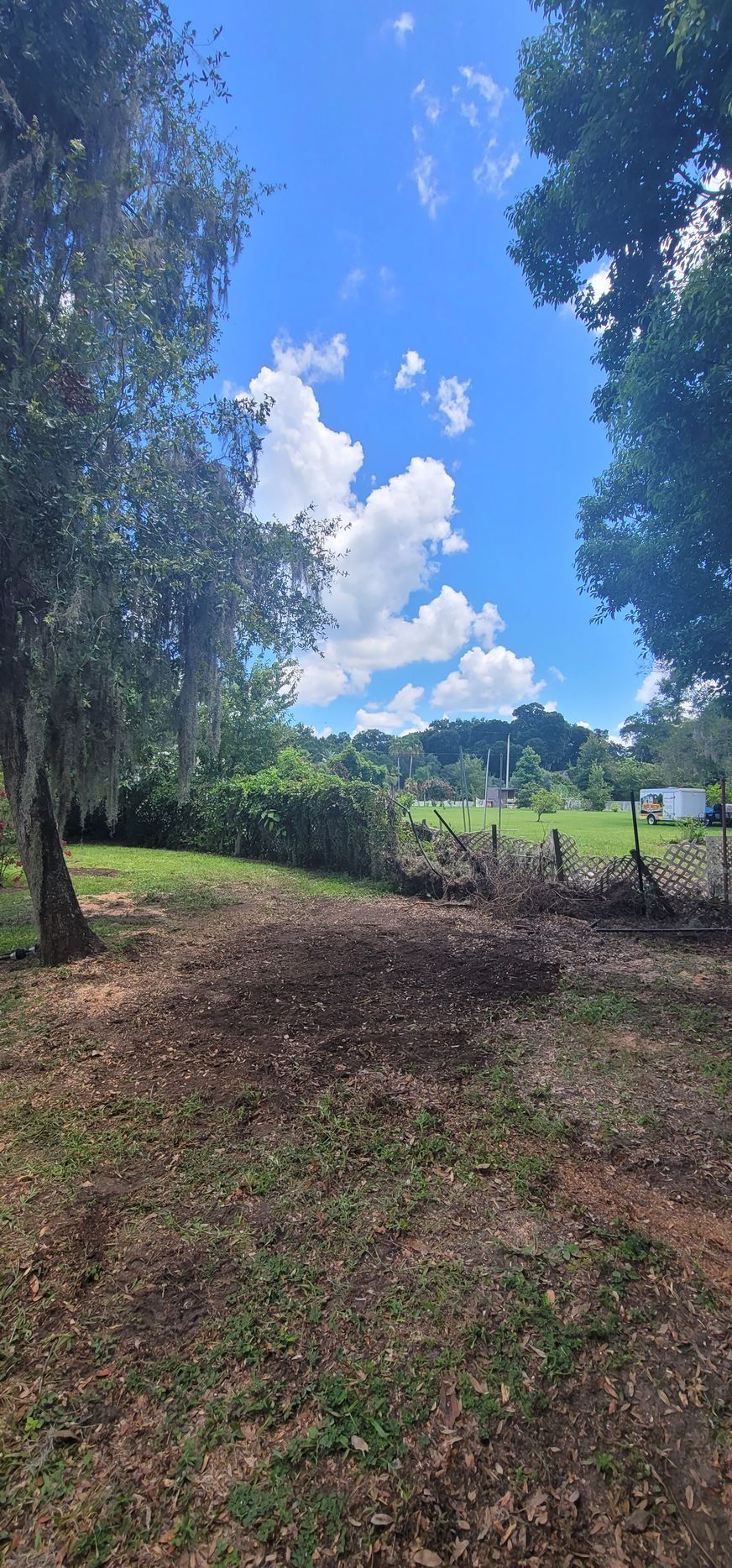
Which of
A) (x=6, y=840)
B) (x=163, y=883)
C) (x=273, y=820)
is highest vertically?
(x=273, y=820)

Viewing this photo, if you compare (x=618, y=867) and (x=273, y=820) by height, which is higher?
(x=273, y=820)

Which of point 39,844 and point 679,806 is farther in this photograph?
point 679,806

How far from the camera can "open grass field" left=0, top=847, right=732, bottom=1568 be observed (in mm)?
1098

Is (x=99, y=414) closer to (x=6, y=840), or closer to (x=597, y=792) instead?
(x=6, y=840)

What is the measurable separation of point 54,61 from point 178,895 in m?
7.43

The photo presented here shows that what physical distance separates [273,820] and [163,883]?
9.26ft

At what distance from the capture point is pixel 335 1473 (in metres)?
1.15

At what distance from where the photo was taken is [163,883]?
26.3 feet

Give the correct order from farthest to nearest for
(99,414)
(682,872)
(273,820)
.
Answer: (273,820) → (682,872) → (99,414)

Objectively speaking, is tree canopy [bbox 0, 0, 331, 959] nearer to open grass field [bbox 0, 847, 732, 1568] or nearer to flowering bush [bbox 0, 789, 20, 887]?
flowering bush [bbox 0, 789, 20, 887]

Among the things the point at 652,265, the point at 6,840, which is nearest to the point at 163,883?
the point at 6,840

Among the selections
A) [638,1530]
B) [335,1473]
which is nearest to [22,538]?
[335,1473]

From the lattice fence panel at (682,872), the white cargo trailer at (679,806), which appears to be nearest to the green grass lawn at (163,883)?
the lattice fence panel at (682,872)

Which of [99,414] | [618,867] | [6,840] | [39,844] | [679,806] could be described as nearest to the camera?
[99,414]
